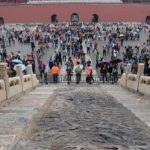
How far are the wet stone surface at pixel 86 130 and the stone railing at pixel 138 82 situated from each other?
2385 millimetres

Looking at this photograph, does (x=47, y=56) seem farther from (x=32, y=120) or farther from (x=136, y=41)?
(x=32, y=120)

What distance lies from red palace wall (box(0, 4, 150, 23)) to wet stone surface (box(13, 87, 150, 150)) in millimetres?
42453

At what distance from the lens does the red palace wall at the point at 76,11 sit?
45.3 meters

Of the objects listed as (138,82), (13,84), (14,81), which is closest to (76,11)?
(138,82)

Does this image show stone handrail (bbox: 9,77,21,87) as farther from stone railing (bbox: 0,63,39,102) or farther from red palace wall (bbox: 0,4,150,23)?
red palace wall (bbox: 0,4,150,23)

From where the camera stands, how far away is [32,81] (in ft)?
32.7

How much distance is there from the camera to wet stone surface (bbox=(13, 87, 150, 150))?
11.5 feet

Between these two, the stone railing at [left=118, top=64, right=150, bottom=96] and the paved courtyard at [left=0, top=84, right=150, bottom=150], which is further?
the stone railing at [left=118, top=64, right=150, bottom=96]

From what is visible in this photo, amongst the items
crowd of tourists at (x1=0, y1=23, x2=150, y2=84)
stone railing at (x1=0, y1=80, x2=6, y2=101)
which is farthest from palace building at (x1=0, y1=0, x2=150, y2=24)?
stone railing at (x1=0, y1=80, x2=6, y2=101)

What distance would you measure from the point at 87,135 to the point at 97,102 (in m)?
2.62

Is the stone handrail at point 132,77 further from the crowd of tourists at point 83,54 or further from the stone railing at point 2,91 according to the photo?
the stone railing at point 2,91

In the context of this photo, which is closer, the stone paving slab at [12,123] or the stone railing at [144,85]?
the stone paving slab at [12,123]

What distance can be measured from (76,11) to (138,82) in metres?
40.6

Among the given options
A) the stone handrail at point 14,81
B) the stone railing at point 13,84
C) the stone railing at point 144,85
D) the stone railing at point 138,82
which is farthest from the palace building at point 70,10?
the stone railing at point 144,85
